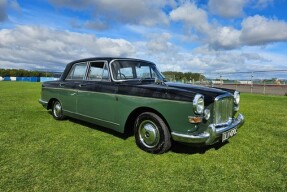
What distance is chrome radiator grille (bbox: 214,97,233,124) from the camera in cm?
416

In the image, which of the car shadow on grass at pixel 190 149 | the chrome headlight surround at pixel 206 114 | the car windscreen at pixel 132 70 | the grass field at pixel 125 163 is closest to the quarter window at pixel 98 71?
the car windscreen at pixel 132 70

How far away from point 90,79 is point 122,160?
2254 mm

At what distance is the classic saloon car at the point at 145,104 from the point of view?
153 inches

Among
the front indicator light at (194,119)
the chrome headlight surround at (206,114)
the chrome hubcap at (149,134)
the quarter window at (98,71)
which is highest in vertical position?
the quarter window at (98,71)

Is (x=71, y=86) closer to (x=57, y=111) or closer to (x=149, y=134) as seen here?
(x=57, y=111)

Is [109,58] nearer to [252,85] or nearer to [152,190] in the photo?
[152,190]

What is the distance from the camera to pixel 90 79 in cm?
561

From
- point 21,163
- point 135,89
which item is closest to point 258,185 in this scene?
point 135,89

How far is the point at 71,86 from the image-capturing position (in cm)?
606

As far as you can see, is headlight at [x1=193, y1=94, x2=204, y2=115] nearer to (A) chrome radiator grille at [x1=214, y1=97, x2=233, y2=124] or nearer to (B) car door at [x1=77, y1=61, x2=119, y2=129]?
(A) chrome radiator grille at [x1=214, y1=97, x2=233, y2=124]

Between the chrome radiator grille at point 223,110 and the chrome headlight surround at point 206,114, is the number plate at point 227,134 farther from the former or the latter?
the chrome headlight surround at point 206,114

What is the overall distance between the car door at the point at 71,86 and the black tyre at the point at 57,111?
0.31 metres

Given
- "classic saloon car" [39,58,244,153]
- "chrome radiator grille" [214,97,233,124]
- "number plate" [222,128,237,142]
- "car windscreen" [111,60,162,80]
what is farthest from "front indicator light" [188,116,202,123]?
"car windscreen" [111,60,162,80]

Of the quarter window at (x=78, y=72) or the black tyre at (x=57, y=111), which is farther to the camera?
the black tyre at (x=57, y=111)
